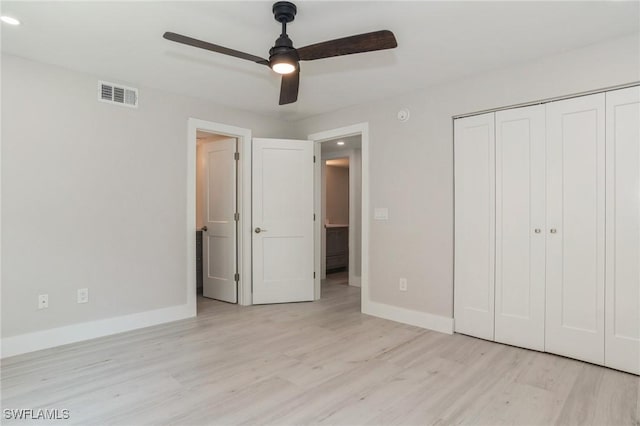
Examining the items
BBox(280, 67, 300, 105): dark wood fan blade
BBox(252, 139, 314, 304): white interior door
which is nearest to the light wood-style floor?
BBox(252, 139, 314, 304): white interior door

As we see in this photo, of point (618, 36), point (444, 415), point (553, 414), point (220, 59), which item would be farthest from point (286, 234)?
point (618, 36)

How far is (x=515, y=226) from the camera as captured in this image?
119 inches

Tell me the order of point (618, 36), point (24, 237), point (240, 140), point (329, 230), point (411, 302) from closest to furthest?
point (618, 36) → point (24, 237) → point (411, 302) → point (240, 140) → point (329, 230)

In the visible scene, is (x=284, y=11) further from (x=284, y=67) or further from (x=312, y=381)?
(x=312, y=381)

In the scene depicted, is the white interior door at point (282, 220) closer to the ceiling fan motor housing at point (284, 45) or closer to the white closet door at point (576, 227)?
the ceiling fan motor housing at point (284, 45)

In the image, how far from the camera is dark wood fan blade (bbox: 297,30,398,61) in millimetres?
2020

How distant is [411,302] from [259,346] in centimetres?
158

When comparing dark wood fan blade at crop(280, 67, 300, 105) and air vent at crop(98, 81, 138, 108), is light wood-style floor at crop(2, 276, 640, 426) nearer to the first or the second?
dark wood fan blade at crop(280, 67, 300, 105)

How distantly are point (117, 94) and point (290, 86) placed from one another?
184 centimetres

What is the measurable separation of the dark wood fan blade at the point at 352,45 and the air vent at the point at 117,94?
6.65 feet

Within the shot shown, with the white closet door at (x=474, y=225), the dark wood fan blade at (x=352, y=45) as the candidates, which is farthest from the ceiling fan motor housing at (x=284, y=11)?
the white closet door at (x=474, y=225)

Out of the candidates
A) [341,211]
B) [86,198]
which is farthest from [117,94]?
[341,211]

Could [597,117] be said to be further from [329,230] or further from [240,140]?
[329,230]

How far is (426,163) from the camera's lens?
11.7 ft
